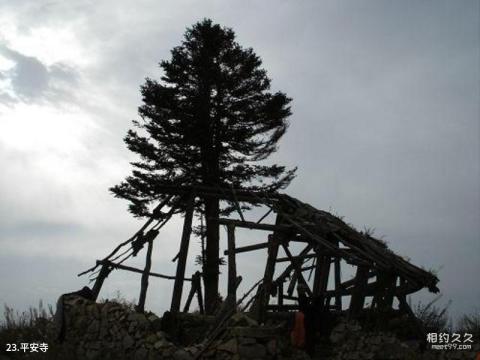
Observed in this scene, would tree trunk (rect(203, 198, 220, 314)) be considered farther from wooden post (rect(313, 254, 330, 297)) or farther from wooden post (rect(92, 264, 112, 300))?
wooden post (rect(313, 254, 330, 297))

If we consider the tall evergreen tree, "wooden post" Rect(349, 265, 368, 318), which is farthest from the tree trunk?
"wooden post" Rect(349, 265, 368, 318)

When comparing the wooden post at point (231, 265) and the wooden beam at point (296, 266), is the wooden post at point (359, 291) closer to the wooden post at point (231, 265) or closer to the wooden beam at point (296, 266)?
the wooden beam at point (296, 266)

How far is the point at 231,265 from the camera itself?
42.7ft

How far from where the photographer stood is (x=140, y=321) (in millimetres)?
12648

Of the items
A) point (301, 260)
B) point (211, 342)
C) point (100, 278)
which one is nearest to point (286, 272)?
point (301, 260)

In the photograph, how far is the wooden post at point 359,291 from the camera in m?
12.6

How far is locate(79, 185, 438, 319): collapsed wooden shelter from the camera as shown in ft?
41.7

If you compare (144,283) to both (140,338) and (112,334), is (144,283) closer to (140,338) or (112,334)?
(112,334)

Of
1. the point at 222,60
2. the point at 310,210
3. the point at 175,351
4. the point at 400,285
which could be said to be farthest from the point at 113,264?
the point at 222,60

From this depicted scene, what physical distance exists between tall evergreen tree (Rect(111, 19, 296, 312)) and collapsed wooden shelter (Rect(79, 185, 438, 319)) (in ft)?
15.8

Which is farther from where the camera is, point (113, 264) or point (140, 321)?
point (113, 264)

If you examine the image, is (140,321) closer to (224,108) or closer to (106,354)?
(106,354)

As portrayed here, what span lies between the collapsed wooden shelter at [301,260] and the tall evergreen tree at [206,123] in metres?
4.83

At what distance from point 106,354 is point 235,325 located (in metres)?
3.27
